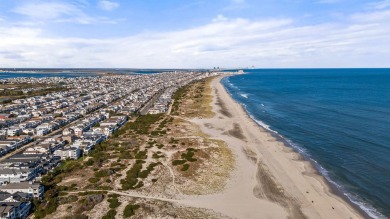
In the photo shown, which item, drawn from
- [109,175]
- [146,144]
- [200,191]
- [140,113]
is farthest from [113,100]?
[200,191]

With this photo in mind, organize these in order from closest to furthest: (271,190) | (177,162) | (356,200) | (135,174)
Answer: (356,200) < (271,190) < (135,174) < (177,162)

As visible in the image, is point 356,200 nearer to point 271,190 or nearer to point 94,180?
point 271,190

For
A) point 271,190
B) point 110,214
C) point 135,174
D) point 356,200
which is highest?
point 135,174

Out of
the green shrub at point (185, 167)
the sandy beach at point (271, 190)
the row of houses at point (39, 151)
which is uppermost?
the row of houses at point (39, 151)

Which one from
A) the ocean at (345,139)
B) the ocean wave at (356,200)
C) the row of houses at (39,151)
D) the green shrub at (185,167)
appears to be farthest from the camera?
the green shrub at (185,167)

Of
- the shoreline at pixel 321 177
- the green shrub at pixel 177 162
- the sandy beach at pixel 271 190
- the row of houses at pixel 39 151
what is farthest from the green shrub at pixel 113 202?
the shoreline at pixel 321 177

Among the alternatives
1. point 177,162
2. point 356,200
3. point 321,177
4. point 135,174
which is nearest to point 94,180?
point 135,174

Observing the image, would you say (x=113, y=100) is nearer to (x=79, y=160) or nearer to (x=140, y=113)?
(x=140, y=113)

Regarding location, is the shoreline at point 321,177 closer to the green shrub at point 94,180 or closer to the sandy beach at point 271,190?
the sandy beach at point 271,190
